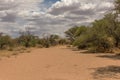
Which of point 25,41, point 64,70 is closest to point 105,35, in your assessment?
point 64,70

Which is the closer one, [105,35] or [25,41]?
→ [105,35]

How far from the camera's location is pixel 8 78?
59.2 feet

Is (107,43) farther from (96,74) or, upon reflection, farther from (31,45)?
(31,45)

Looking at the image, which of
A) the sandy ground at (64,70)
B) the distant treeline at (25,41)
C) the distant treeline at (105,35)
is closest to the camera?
the sandy ground at (64,70)

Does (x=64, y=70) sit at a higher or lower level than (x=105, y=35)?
lower

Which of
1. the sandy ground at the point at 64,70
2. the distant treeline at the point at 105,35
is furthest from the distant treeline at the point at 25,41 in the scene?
the sandy ground at the point at 64,70

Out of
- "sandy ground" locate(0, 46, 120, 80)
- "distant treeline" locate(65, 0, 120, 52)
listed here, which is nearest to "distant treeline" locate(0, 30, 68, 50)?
"distant treeline" locate(65, 0, 120, 52)

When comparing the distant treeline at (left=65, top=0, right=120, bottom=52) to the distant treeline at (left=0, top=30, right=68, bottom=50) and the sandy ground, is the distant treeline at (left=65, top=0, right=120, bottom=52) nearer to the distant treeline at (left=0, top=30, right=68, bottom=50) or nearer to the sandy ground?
the sandy ground

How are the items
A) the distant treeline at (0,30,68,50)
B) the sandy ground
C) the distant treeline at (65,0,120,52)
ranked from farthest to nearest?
1. the distant treeline at (0,30,68,50)
2. the distant treeline at (65,0,120,52)
3. the sandy ground

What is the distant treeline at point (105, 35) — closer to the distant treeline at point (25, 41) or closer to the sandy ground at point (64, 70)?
the sandy ground at point (64, 70)

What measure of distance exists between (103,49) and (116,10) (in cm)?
2526

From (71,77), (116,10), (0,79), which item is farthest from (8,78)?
(116,10)

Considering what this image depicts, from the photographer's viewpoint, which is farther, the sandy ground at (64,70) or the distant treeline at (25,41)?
the distant treeline at (25,41)

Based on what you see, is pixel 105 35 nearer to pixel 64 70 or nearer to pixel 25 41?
pixel 64 70
